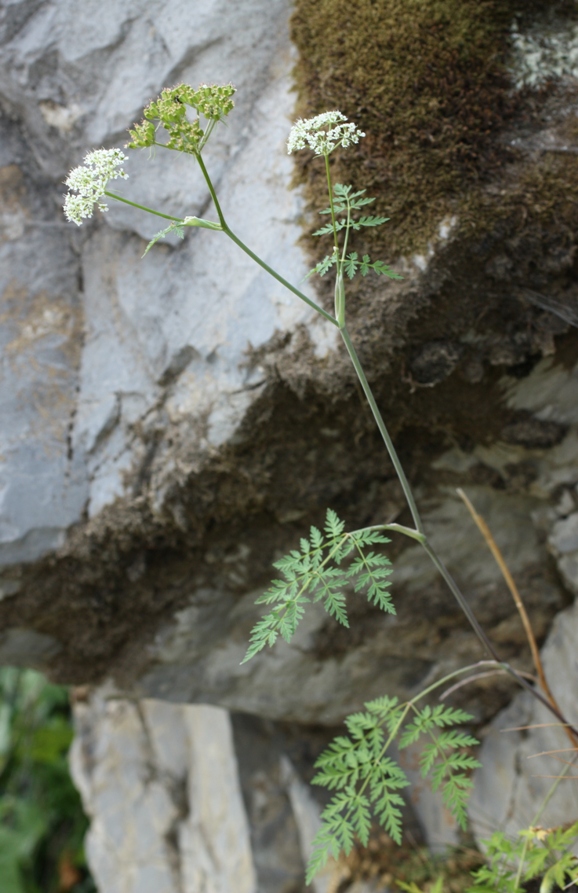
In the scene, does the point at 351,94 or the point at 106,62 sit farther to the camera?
the point at 106,62

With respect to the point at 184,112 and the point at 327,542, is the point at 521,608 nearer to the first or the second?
the point at 327,542

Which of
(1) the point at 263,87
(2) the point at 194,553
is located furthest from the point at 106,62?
(2) the point at 194,553

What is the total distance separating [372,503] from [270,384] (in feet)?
2.10

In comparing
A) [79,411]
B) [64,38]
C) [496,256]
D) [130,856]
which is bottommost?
[130,856]

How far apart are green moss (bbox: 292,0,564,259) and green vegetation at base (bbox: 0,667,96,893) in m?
4.46

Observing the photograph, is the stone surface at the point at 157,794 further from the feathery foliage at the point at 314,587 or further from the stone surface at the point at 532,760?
the feathery foliage at the point at 314,587

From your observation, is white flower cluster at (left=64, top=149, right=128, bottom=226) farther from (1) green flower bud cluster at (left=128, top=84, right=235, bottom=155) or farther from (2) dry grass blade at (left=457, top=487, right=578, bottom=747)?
(2) dry grass blade at (left=457, top=487, right=578, bottom=747)

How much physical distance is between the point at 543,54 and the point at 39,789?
520 cm

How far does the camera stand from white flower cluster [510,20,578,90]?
186 centimetres

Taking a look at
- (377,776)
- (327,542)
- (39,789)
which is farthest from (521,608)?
(39,789)

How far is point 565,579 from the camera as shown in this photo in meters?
2.47

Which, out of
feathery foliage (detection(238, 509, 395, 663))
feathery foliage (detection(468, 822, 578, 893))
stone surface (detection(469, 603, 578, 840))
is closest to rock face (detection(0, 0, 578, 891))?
stone surface (detection(469, 603, 578, 840))

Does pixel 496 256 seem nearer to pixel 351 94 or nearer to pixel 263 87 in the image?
pixel 351 94

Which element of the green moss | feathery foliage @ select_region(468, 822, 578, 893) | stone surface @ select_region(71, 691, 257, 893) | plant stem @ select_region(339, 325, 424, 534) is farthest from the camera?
stone surface @ select_region(71, 691, 257, 893)
